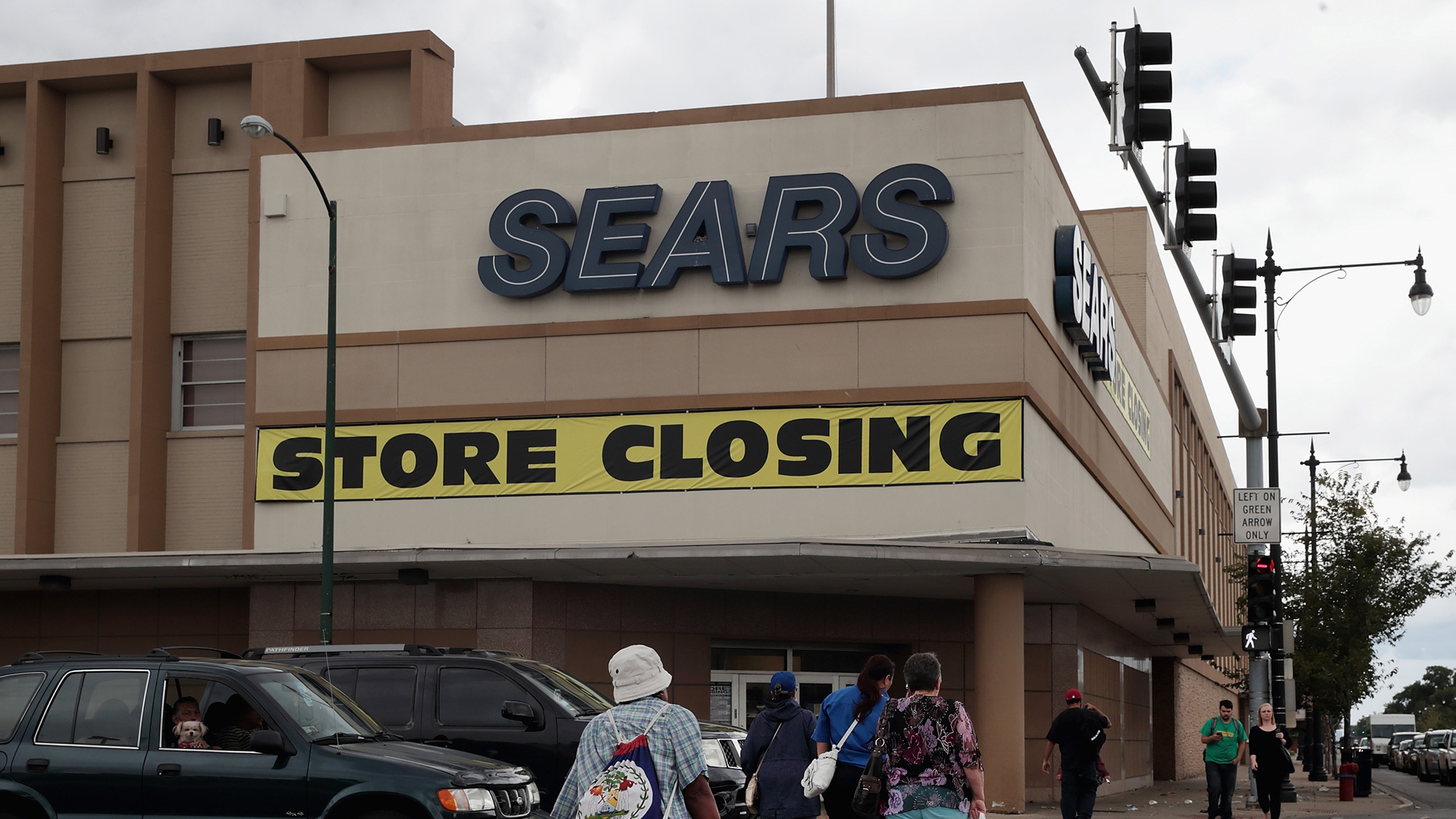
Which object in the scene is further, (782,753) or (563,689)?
(563,689)

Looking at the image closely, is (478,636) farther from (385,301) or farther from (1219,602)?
(1219,602)

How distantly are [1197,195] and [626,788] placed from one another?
9.30 meters

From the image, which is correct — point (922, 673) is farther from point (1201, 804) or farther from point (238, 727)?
point (1201, 804)

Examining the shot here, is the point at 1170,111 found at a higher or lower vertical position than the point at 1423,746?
higher

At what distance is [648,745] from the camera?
287 inches

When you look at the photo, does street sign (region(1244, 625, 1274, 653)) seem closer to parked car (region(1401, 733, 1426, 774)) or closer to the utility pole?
the utility pole

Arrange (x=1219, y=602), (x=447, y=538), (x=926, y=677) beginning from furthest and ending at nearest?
(x=1219, y=602) → (x=447, y=538) → (x=926, y=677)

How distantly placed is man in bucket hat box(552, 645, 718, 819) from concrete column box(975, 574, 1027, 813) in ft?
50.5

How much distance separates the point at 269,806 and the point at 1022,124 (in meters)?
16.2

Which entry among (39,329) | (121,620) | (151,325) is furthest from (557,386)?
(39,329)

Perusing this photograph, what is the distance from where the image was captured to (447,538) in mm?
24750

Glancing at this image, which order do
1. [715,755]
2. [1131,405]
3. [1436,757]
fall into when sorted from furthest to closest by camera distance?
1. [1436,757]
2. [1131,405]
3. [715,755]

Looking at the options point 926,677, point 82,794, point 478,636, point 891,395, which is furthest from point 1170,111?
point 478,636

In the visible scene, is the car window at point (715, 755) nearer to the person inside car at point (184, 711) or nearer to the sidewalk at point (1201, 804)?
the person inside car at point (184, 711)
